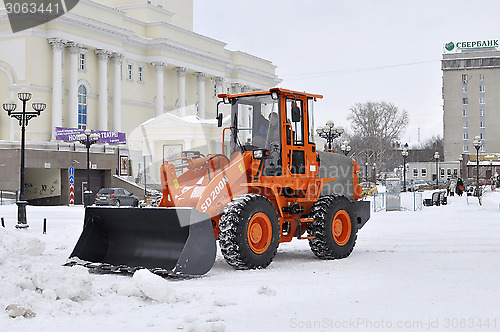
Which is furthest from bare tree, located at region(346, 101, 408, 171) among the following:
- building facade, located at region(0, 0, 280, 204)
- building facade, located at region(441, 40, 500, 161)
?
building facade, located at region(0, 0, 280, 204)

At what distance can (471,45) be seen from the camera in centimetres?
11875

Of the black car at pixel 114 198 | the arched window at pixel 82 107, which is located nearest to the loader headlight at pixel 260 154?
the black car at pixel 114 198

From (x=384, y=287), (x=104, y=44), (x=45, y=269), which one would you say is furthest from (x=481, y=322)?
(x=104, y=44)

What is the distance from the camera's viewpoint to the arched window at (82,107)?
5709 cm

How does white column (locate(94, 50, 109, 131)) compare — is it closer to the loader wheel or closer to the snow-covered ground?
the snow-covered ground

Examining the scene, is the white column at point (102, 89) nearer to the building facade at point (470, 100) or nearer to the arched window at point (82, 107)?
the arched window at point (82, 107)

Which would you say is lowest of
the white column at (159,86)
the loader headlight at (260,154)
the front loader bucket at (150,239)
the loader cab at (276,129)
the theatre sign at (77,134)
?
the front loader bucket at (150,239)

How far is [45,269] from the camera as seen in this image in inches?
312

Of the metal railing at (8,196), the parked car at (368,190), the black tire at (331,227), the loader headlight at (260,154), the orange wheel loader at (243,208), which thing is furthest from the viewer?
the parked car at (368,190)

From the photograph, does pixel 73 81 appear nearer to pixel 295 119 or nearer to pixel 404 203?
pixel 404 203

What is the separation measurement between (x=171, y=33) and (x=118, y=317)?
203ft

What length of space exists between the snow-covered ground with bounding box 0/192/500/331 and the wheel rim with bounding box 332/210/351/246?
763 millimetres

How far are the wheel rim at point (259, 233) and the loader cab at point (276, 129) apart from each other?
1.11 metres

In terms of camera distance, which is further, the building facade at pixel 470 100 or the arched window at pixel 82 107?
the building facade at pixel 470 100
